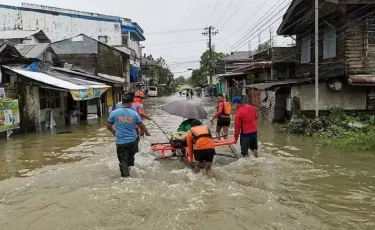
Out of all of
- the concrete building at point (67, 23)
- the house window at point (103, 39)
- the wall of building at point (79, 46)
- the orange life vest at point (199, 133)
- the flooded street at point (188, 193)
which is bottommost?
the flooded street at point (188, 193)

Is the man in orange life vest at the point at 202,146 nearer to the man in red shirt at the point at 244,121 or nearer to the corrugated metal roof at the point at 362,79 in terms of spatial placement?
the man in red shirt at the point at 244,121

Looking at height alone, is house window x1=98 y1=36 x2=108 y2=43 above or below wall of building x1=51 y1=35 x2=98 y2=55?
above

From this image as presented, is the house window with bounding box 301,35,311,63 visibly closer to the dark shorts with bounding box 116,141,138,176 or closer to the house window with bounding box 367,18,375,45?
the house window with bounding box 367,18,375,45

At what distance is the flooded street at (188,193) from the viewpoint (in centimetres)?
591

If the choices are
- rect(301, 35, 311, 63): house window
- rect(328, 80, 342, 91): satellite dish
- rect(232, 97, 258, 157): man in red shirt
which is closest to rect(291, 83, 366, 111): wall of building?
rect(328, 80, 342, 91): satellite dish

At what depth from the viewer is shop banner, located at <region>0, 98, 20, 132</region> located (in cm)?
1497

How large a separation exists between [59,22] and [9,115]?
30430mm

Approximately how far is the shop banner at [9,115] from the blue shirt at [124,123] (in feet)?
29.0

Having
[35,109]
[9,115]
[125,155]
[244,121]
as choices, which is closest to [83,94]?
[35,109]

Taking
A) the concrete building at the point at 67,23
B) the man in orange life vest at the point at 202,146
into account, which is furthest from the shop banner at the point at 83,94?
the concrete building at the point at 67,23

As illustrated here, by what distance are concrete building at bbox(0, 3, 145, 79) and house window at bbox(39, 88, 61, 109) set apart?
Result: 20.1m

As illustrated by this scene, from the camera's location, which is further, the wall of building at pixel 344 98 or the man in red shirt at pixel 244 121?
→ the wall of building at pixel 344 98

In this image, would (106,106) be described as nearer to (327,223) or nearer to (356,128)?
(356,128)

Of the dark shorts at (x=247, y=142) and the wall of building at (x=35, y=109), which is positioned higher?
the wall of building at (x=35, y=109)
